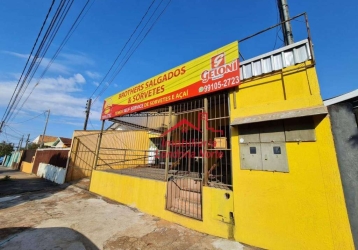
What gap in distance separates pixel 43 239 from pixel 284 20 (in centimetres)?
964

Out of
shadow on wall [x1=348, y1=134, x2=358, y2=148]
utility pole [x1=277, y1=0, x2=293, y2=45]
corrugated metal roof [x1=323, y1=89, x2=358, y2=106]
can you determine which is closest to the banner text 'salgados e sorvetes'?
corrugated metal roof [x1=323, y1=89, x2=358, y2=106]

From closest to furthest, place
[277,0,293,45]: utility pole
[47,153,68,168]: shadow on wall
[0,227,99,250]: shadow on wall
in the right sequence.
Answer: [0,227,99,250]: shadow on wall < [277,0,293,45]: utility pole < [47,153,68,168]: shadow on wall

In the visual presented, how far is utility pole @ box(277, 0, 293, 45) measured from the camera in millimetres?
5223

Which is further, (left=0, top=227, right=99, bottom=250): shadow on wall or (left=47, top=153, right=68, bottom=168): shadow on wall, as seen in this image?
(left=47, top=153, right=68, bottom=168): shadow on wall

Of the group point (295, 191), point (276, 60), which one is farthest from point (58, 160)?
point (276, 60)

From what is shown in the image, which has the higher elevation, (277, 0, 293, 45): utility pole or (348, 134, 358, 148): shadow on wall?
(277, 0, 293, 45): utility pole

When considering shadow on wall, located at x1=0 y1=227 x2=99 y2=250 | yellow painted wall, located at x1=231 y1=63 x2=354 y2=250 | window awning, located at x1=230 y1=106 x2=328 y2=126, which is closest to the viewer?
yellow painted wall, located at x1=231 y1=63 x2=354 y2=250

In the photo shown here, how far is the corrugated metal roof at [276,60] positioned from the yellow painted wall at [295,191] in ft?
0.59

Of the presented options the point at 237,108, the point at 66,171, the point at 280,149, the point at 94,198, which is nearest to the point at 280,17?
the point at 237,108

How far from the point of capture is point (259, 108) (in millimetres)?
3609

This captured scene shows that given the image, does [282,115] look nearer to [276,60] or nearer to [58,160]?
[276,60]

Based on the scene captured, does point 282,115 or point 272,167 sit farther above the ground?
point 282,115

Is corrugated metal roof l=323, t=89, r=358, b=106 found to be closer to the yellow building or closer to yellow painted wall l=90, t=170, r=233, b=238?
the yellow building

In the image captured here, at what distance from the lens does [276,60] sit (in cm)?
359
